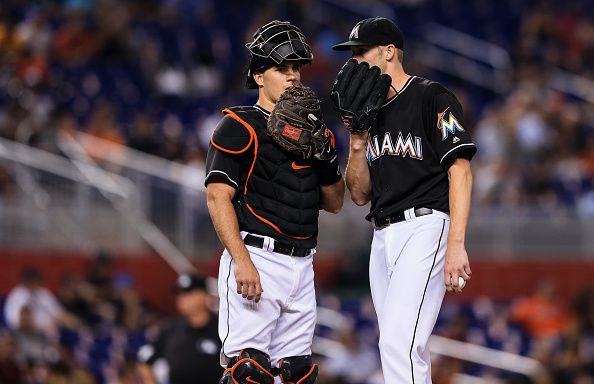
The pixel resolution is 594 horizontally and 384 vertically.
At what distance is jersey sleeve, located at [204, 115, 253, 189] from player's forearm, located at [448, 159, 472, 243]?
1.00 meters

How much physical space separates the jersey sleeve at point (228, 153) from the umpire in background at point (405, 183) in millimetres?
499

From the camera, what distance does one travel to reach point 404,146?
19.3 ft

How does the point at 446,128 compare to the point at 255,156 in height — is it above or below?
above

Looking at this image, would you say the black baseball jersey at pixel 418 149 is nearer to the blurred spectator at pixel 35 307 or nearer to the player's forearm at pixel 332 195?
the player's forearm at pixel 332 195

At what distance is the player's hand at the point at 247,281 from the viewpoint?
5.64 meters

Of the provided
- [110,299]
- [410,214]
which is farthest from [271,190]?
[110,299]

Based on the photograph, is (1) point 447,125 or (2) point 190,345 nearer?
(1) point 447,125

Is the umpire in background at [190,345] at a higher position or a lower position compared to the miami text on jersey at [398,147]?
lower

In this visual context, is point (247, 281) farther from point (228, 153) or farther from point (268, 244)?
point (228, 153)

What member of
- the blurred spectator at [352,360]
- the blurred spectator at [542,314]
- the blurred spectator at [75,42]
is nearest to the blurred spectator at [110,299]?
the blurred spectator at [352,360]

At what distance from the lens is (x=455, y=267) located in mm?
5516

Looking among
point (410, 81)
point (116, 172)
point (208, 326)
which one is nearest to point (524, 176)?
point (116, 172)

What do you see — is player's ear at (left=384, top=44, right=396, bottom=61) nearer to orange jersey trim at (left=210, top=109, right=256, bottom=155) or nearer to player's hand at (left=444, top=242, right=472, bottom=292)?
orange jersey trim at (left=210, top=109, right=256, bottom=155)

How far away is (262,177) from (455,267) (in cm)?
107
